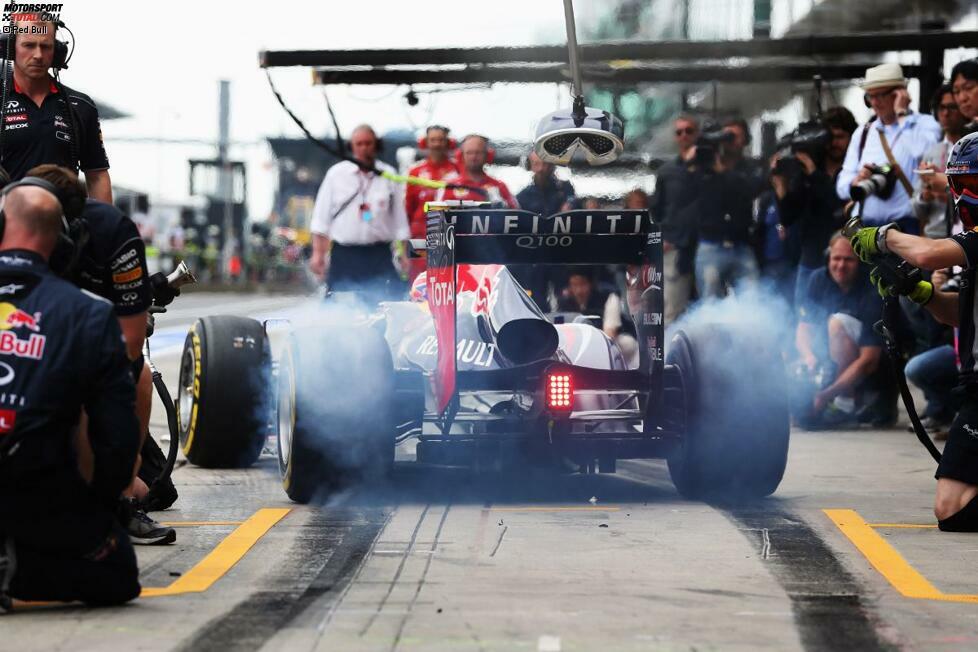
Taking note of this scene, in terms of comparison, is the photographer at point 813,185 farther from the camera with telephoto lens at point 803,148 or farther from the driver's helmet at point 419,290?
the driver's helmet at point 419,290

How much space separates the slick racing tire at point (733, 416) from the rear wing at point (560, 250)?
0.62 feet

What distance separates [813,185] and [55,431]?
315 inches

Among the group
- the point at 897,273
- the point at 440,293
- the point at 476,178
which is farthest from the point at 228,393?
the point at 476,178

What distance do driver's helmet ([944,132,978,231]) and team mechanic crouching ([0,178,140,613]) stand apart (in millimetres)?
3673

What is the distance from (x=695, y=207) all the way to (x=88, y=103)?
6110mm

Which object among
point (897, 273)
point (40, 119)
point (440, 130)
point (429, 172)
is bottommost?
point (897, 273)

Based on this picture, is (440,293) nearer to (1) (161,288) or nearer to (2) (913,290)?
(1) (161,288)

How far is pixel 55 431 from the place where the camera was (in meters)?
5.43

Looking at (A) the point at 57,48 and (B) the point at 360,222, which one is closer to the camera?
(A) the point at 57,48

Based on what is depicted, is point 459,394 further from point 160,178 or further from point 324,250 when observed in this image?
point 160,178

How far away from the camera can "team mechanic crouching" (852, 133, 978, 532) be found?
7.14m

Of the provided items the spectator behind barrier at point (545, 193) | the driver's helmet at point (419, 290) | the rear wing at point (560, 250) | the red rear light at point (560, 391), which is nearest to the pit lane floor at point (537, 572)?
the red rear light at point (560, 391)

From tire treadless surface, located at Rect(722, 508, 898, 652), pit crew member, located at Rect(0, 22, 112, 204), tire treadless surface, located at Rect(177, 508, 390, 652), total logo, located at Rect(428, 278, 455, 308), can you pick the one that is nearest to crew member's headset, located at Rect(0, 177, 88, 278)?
tire treadless surface, located at Rect(177, 508, 390, 652)

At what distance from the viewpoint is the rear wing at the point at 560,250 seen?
7.97m
